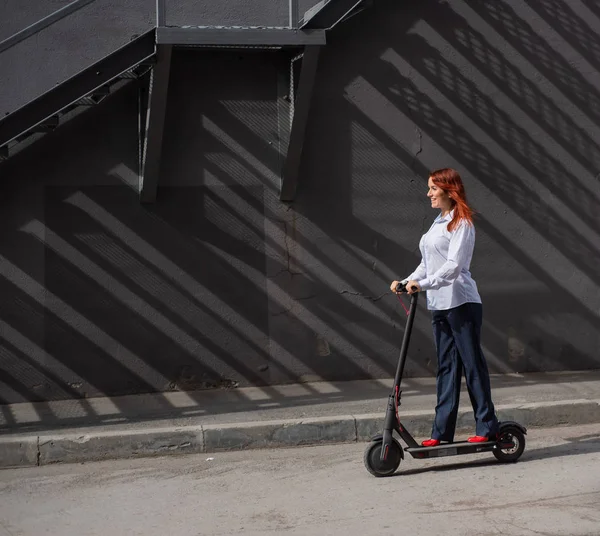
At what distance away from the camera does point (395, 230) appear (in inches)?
392

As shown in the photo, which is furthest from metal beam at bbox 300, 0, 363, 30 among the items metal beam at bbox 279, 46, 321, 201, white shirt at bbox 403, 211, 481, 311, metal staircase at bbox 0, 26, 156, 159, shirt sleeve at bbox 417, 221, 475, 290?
shirt sleeve at bbox 417, 221, 475, 290

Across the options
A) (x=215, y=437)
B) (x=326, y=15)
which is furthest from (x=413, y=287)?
(x=326, y=15)

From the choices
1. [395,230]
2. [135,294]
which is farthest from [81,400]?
[395,230]

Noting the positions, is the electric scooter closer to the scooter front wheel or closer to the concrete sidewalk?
the scooter front wheel

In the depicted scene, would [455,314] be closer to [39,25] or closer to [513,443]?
[513,443]

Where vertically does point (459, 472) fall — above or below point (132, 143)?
below

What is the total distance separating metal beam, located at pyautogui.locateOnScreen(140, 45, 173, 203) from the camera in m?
8.72

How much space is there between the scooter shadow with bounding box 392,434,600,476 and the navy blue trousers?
0.66ft

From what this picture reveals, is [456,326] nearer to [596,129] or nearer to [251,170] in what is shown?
[251,170]

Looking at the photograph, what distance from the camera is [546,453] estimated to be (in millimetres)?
7023

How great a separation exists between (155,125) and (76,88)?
3.05ft

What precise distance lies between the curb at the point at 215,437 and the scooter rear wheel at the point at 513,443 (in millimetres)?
1199

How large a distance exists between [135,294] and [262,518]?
4221 millimetres

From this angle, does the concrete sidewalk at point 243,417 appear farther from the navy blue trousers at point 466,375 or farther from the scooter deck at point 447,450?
the scooter deck at point 447,450
